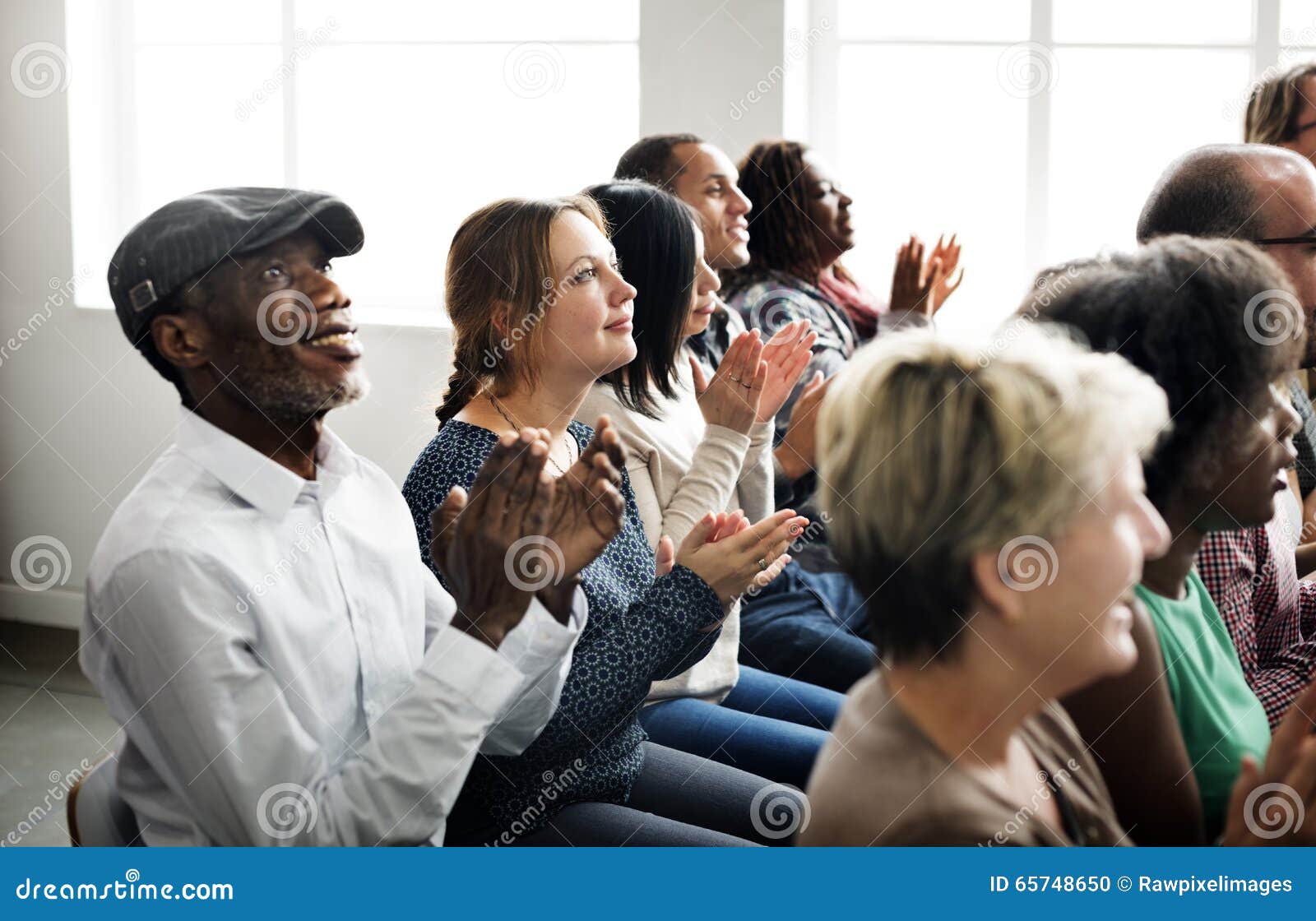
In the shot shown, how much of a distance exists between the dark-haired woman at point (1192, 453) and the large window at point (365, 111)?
285 cm

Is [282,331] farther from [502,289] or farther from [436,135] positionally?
[436,135]

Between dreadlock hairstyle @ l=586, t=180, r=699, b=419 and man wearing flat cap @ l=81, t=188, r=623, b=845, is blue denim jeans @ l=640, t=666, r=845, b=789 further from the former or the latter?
man wearing flat cap @ l=81, t=188, r=623, b=845

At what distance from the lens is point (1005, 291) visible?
3.86 m

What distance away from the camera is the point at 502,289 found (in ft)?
5.11

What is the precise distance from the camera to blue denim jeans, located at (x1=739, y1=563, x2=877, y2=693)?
203 centimetres

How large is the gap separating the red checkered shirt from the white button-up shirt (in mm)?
698

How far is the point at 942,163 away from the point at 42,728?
2.92 metres

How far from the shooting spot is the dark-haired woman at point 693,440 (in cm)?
172

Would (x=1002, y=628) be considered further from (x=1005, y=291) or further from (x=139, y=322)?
(x=1005, y=291)

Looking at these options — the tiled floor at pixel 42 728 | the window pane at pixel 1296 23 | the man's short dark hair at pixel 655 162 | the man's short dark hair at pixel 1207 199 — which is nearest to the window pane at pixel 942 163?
the window pane at pixel 1296 23

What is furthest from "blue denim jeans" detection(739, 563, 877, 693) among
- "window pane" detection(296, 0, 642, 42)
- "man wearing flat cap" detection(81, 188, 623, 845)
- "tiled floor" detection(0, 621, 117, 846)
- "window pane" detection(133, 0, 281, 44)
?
"window pane" detection(133, 0, 281, 44)

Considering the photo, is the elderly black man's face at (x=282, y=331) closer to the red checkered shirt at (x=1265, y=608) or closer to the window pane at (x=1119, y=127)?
the red checkered shirt at (x=1265, y=608)
